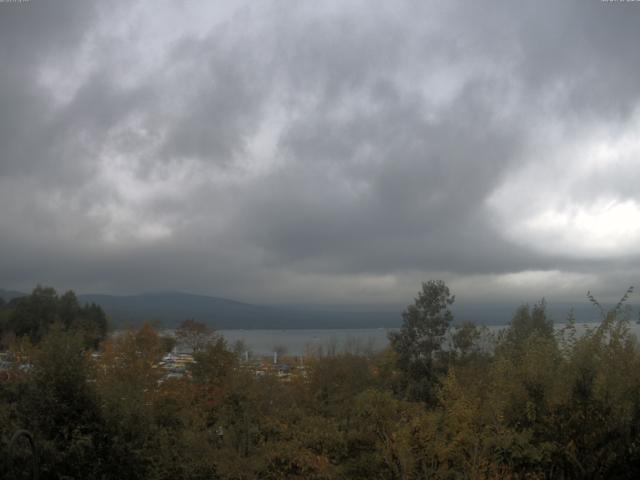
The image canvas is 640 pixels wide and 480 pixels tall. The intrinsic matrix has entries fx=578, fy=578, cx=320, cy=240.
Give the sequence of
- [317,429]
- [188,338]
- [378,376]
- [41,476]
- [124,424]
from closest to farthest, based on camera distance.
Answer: [41,476]
[124,424]
[317,429]
[378,376]
[188,338]

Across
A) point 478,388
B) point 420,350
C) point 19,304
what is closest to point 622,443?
point 478,388

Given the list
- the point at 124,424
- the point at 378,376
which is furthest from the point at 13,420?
the point at 378,376

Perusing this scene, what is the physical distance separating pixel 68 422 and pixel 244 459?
9.32 metres

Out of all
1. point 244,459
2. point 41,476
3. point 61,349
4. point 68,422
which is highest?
point 61,349

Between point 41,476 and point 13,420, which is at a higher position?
point 13,420

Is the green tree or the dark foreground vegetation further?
the green tree

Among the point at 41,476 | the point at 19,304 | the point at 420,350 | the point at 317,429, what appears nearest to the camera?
the point at 41,476

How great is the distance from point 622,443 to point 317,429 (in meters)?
12.9

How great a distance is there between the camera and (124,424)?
17125 mm

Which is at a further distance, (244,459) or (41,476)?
(244,459)

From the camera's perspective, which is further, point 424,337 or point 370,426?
point 424,337

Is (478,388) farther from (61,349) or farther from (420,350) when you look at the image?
(420,350)

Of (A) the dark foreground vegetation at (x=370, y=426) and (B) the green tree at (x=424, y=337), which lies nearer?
(A) the dark foreground vegetation at (x=370, y=426)

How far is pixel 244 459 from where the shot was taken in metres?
23.7
